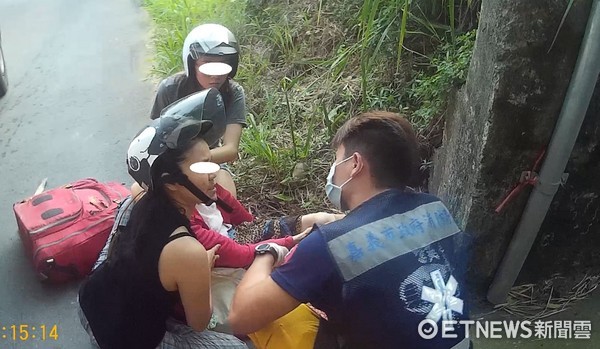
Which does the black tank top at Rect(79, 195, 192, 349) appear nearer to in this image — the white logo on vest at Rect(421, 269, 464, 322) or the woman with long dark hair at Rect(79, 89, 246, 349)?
the woman with long dark hair at Rect(79, 89, 246, 349)

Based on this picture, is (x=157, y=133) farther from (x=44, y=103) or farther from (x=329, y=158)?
(x=44, y=103)

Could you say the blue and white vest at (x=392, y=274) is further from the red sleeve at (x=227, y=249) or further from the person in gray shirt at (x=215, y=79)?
the person in gray shirt at (x=215, y=79)

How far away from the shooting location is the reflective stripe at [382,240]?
1596 mm

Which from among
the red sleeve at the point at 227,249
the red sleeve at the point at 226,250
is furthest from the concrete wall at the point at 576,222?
the red sleeve at the point at 226,250

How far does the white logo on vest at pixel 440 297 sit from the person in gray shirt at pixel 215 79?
1489 mm

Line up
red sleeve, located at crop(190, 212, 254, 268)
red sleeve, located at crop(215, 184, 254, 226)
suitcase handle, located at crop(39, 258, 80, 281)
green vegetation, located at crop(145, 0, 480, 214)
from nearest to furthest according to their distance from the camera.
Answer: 1. red sleeve, located at crop(190, 212, 254, 268)
2. red sleeve, located at crop(215, 184, 254, 226)
3. suitcase handle, located at crop(39, 258, 80, 281)
4. green vegetation, located at crop(145, 0, 480, 214)

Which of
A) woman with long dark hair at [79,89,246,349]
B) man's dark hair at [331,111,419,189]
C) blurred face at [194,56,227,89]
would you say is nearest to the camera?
man's dark hair at [331,111,419,189]

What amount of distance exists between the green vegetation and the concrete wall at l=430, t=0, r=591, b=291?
0.44 meters

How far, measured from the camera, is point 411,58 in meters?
3.57

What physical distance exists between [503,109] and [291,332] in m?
1.08

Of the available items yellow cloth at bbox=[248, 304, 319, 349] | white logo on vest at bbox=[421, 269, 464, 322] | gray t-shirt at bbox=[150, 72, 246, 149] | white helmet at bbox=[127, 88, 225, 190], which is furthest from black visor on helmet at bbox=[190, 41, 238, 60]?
white logo on vest at bbox=[421, 269, 464, 322]

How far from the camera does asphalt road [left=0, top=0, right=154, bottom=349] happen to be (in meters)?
2.99

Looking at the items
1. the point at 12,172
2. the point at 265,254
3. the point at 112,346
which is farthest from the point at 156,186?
the point at 12,172

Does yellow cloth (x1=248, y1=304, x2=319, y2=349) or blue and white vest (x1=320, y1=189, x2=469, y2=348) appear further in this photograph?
yellow cloth (x1=248, y1=304, x2=319, y2=349)
